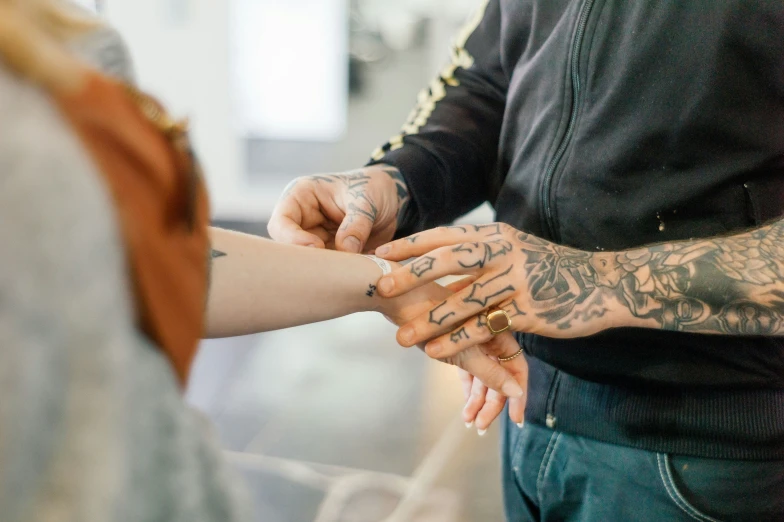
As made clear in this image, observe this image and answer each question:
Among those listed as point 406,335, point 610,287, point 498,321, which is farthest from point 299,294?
point 610,287

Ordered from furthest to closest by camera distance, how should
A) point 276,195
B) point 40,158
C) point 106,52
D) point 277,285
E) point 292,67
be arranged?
point 276,195, point 292,67, point 277,285, point 106,52, point 40,158

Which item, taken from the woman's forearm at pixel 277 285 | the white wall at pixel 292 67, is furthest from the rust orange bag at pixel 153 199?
the white wall at pixel 292 67

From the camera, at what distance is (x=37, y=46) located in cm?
34

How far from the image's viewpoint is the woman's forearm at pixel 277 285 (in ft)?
2.47

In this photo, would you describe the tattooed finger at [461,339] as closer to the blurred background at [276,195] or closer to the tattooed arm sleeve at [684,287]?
the tattooed arm sleeve at [684,287]

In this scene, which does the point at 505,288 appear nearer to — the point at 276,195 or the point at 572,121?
the point at 572,121

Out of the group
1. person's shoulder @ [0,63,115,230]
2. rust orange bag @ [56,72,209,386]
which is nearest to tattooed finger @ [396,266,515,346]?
rust orange bag @ [56,72,209,386]

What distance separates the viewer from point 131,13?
10.6 feet

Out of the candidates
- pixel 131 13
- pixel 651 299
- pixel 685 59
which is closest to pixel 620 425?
pixel 651 299

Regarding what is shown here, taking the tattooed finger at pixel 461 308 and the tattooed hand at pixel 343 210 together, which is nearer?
the tattooed finger at pixel 461 308

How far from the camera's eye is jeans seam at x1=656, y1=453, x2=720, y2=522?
86 centimetres

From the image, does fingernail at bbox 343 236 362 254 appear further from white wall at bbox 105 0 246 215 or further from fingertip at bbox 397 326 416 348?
white wall at bbox 105 0 246 215

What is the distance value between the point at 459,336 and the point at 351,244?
0.69 feet

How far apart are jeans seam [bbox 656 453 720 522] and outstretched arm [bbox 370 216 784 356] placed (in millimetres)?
205
